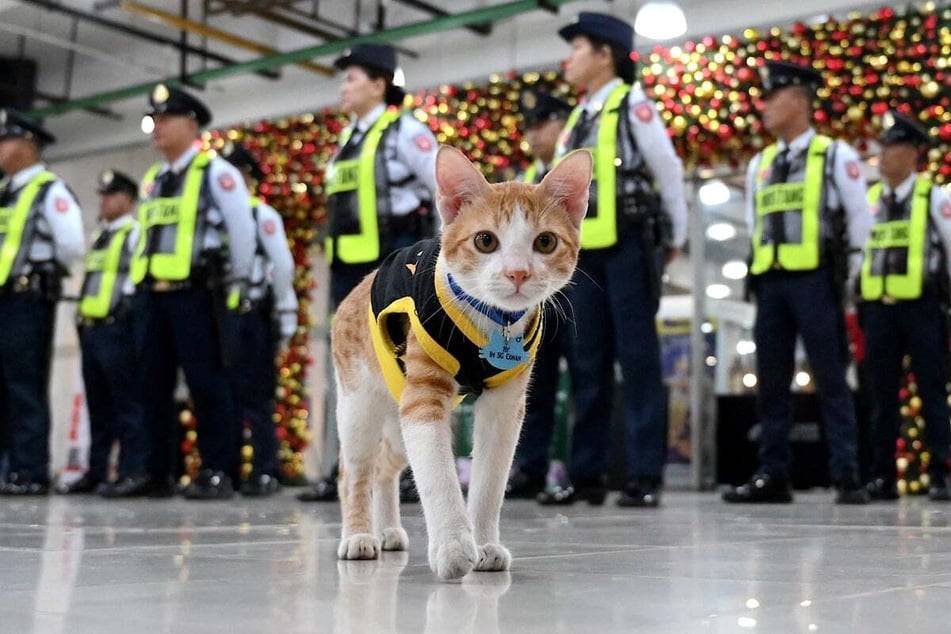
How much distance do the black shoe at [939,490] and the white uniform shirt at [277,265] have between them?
3.77m

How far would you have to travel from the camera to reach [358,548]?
219 cm

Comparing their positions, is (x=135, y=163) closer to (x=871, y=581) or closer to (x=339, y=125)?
(x=339, y=125)

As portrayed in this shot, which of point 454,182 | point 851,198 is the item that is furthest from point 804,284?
point 454,182

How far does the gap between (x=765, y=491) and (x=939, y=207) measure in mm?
1886

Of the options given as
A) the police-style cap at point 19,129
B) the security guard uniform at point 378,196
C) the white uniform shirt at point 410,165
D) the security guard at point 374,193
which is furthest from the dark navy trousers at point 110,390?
the white uniform shirt at point 410,165

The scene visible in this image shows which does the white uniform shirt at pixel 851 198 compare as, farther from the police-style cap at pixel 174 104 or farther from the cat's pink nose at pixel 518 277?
the cat's pink nose at pixel 518 277

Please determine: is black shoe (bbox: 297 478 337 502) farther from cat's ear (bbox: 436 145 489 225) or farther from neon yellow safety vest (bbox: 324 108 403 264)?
cat's ear (bbox: 436 145 489 225)

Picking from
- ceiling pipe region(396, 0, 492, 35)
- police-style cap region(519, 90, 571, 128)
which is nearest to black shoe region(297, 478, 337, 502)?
police-style cap region(519, 90, 571, 128)

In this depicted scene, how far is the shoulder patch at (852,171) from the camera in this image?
5.11m

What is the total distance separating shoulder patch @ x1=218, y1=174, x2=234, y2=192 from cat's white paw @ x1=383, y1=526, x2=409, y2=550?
10.8ft

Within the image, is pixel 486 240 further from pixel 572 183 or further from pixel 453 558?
pixel 453 558

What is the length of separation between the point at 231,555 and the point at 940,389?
175 inches

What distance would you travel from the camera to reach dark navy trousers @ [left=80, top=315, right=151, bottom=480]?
20.0 feet

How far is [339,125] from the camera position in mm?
10852
